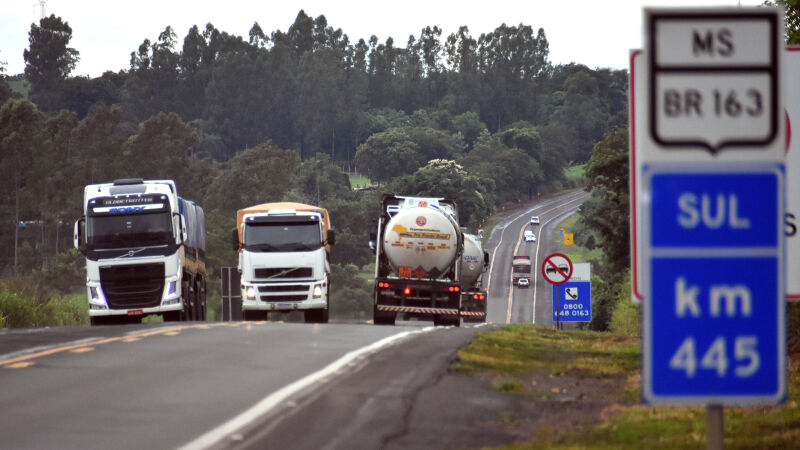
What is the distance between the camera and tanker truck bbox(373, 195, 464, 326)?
32250mm

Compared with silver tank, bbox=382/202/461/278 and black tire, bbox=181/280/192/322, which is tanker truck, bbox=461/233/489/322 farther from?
black tire, bbox=181/280/192/322

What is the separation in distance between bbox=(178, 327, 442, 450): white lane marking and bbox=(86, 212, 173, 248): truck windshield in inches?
597

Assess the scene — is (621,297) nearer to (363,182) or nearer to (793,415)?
(793,415)

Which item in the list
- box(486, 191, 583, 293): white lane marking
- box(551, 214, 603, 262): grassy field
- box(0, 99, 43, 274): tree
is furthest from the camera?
box(551, 214, 603, 262): grassy field

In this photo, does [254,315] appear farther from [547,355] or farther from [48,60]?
[48,60]

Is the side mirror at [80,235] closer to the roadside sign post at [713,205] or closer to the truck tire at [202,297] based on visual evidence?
the truck tire at [202,297]

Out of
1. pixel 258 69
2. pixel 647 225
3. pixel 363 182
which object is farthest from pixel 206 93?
pixel 647 225

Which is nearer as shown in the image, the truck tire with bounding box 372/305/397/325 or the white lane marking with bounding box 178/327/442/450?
the white lane marking with bounding box 178/327/442/450

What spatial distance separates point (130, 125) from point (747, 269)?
515 ft

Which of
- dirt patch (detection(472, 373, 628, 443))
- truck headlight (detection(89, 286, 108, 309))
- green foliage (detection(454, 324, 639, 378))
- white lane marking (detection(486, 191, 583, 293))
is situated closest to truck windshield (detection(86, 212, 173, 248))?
truck headlight (detection(89, 286, 108, 309))

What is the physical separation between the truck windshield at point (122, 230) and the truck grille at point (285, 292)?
3.80 metres

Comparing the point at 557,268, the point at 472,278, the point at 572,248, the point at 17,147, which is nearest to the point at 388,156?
the point at 572,248

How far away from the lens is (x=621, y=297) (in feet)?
177

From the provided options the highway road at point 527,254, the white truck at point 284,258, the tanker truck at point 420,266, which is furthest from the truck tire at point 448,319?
the highway road at point 527,254
